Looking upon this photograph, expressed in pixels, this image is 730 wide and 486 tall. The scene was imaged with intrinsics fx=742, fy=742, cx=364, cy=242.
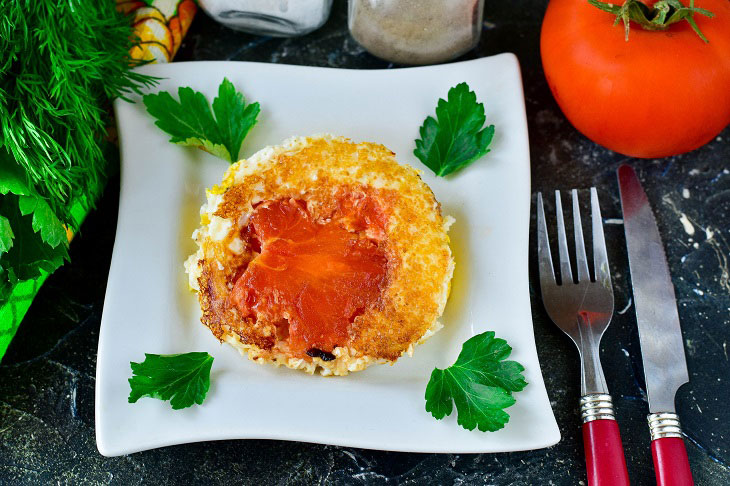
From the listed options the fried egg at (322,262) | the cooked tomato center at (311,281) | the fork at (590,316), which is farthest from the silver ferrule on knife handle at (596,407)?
the cooked tomato center at (311,281)

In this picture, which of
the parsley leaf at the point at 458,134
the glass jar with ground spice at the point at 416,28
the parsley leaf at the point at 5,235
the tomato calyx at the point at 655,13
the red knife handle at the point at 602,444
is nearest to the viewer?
the parsley leaf at the point at 5,235

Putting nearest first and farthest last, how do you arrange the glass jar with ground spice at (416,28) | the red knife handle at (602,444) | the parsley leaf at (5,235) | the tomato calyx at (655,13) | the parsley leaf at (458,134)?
the parsley leaf at (5,235)
the red knife handle at (602,444)
the tomato calyx at (655,13)
the parsley leaf at (458,134)
the glass jar with ground spice at (416,28)

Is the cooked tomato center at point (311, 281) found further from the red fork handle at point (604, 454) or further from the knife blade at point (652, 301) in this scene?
the knife blade at point (652, 301)

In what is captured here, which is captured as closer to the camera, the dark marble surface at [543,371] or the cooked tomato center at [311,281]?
the cooked tomato center at [311,281]

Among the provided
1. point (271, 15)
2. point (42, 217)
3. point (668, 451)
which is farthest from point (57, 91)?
point (668, 451)

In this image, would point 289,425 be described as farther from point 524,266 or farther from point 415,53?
point 415,53

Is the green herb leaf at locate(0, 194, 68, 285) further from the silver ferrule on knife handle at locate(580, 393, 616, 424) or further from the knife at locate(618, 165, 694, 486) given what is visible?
the knife at locate(618, 165, 694, 486)

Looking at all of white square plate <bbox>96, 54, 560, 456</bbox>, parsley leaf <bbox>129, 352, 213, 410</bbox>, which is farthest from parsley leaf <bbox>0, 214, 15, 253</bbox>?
parsley leaf <bbox>129, 352, 213, 410</bbox>
